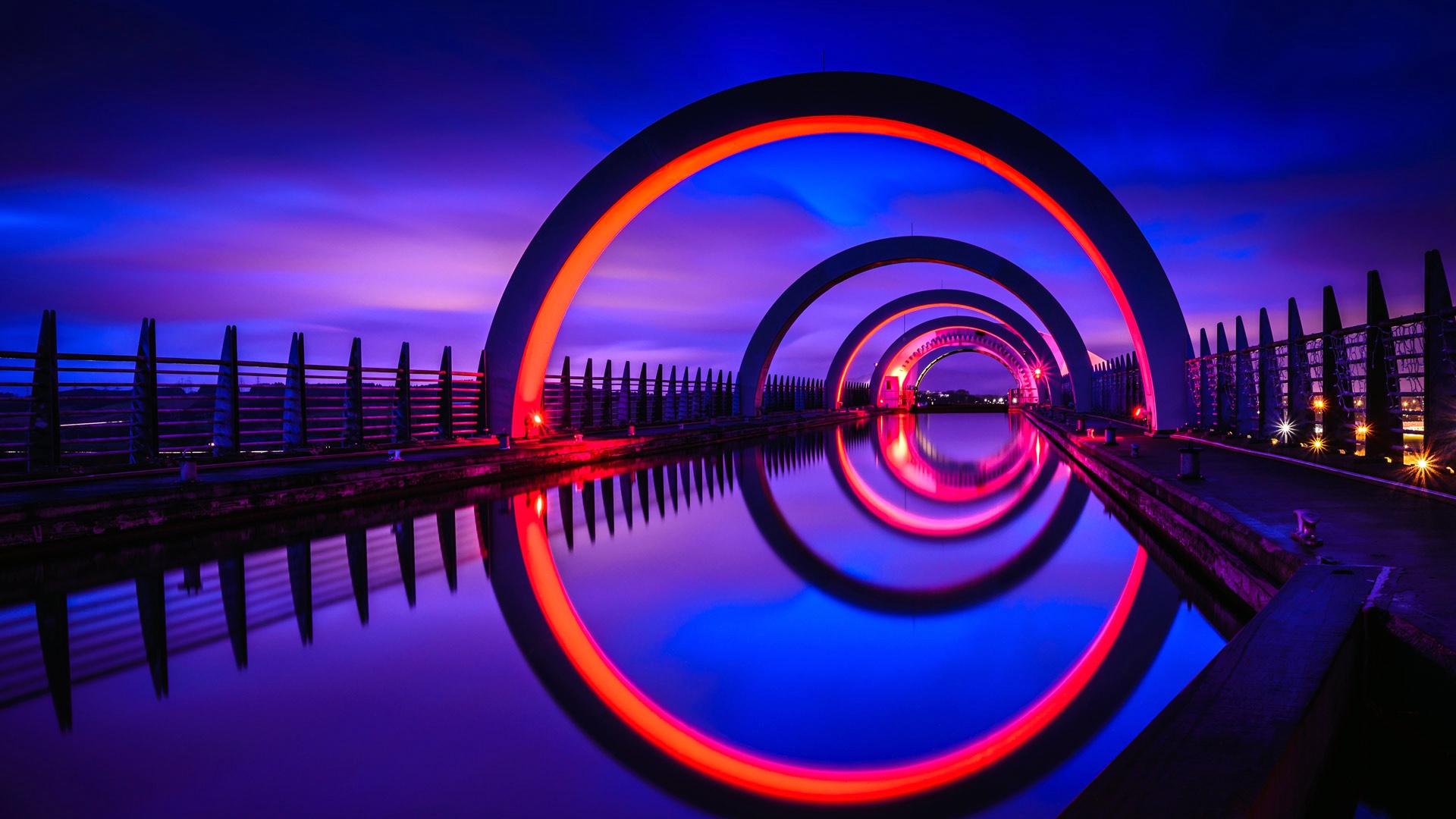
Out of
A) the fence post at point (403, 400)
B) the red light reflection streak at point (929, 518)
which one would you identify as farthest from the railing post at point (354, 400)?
the red light reflection streak at point (929, 518)

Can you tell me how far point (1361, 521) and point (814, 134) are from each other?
12.9 m

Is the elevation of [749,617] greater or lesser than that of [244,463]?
lesser

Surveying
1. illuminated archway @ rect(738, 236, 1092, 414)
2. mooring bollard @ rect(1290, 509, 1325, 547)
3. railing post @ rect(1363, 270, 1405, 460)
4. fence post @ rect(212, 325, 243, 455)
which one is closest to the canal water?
mooring bollard @ rect(1290, 509, 1325, 547)

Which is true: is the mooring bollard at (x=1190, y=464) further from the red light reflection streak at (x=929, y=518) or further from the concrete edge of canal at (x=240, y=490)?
the concrete edge of canal at (x=240, y=490)

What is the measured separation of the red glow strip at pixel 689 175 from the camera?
13.5 metres

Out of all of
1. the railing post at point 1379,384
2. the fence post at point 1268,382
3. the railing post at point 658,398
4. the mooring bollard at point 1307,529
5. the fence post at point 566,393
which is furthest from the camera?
the railing post at point 658,398

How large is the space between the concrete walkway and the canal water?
68 cm

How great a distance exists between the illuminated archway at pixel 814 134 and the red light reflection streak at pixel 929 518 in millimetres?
6171

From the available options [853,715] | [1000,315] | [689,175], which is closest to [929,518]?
[853,715]

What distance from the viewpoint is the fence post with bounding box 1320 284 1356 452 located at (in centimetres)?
786

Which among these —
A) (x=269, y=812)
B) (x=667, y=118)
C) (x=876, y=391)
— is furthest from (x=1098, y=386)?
(x=269, y=812)

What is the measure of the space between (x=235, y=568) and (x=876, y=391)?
47883 millimetres

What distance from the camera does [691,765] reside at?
6.88 feet

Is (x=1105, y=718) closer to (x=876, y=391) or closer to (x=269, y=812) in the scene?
(x=269, y=812)
